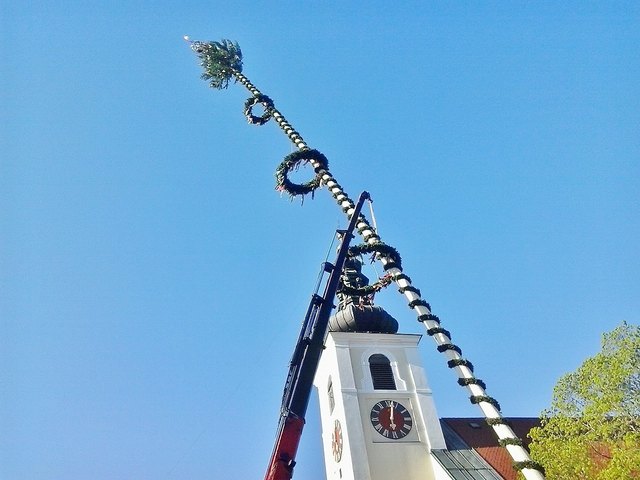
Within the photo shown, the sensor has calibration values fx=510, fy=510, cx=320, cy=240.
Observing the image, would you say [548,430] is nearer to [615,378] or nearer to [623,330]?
[615,378]

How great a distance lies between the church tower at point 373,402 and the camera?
1986 cm

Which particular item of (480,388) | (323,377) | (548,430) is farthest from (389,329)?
(480,388)

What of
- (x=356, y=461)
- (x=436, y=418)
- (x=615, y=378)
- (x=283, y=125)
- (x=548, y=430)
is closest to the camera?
(x=615, y=378)

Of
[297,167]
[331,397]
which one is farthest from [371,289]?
[331,397]

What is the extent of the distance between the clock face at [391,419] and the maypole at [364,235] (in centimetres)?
1061

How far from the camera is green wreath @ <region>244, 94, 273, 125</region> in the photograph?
19.9 meters

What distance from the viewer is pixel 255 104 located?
68.0ft

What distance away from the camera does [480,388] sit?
271 inches

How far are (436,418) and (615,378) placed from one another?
8942 mm

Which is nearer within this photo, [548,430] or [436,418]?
[548,430]

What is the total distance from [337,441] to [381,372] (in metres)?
3.76

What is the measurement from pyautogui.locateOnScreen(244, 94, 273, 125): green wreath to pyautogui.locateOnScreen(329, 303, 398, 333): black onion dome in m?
10.2

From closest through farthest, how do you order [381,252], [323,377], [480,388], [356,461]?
1. [480,388]
2. [381,252]
3. [356,461]
4. [323,377]

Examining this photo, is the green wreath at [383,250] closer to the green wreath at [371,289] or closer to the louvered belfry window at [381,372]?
the green wreath at [371,289]
